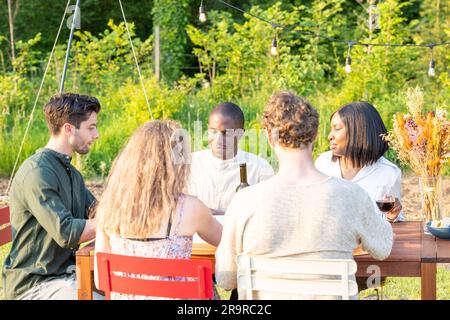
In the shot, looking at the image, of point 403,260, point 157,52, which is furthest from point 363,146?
point 157,52

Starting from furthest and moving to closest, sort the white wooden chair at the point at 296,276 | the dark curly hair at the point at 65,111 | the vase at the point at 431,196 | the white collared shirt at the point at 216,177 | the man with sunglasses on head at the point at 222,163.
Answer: the white collared shirt at the point at 216,177, the man with sunglasses on head at the point at 222,163, the dark curly hair at the point at 65,111, the vase at the point at 431,196, the white wooden chair at the point at 296,276

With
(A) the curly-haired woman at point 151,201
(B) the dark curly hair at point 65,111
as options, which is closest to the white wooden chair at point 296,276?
(A) the curly-haired woman at point 151,201

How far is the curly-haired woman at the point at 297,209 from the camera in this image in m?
2.60

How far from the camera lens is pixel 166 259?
264cm

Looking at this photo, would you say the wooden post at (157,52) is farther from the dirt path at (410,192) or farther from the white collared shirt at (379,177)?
the white collared shirt at (379,177)

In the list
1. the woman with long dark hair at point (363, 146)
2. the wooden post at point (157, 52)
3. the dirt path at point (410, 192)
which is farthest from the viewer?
the wooden post at point (157, 52)

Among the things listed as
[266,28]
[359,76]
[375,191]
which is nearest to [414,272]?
[375,191]

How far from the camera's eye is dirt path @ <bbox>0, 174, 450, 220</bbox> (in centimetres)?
672

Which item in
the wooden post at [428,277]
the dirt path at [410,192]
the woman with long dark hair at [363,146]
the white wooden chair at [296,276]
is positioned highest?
the woman with long dark hair at [363,146]

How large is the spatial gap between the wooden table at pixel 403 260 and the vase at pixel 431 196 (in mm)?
88

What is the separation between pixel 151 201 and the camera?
273cm

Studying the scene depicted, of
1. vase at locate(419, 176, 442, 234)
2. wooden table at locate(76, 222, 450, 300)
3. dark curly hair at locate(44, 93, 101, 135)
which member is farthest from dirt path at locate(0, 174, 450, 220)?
dark curly hair at locate(44, 93, 101, 135)

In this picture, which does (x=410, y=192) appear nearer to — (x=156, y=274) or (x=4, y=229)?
(x=4, y=229)

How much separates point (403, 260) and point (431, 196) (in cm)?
49
